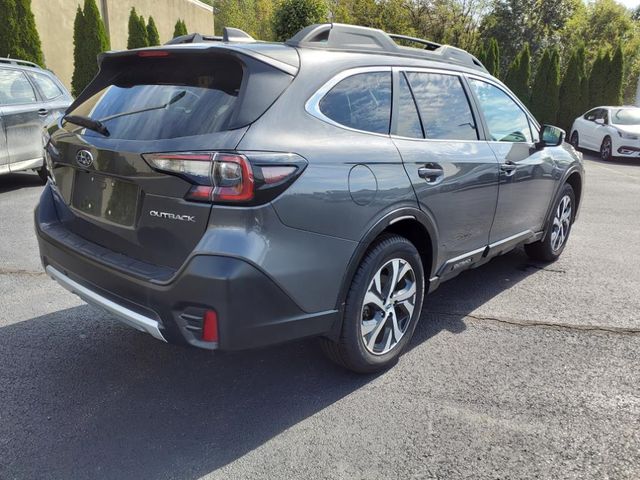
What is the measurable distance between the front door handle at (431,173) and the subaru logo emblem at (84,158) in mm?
1724

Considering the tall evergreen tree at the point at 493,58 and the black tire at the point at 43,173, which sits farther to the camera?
the tall evergreen tree at the point at 493,58

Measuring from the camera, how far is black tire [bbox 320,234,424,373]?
9.23 feet

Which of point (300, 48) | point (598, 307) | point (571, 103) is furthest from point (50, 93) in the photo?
point (571, 103)

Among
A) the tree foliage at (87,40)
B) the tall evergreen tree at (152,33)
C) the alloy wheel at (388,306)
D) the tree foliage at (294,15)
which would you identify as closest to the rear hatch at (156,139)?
the alloy wheel at (388,306)

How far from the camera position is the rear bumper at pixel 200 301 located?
228 centimetres

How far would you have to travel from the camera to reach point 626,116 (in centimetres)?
1547

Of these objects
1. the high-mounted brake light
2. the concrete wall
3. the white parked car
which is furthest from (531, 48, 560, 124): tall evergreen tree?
the high-mounted brake light

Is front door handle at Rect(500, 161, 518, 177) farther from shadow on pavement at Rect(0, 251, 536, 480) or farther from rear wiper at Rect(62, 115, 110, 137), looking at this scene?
rear wiper at Rect(62, 115, 110, 137)

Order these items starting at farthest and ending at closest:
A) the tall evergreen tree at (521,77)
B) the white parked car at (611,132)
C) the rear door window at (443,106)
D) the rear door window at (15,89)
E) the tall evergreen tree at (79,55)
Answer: the tall evergreen tree at (521,77), the tall evergreen tree at (79,55), the white parked car at (611,132), the rear door window at (15,89), the rear door window at (443,106)

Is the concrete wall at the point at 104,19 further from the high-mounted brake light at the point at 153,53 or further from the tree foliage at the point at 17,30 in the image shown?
the high-mounted brake light at the point at 153,53

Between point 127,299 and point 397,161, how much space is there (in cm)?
152

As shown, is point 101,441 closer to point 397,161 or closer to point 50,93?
point 397,161

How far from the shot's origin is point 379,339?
3.16m

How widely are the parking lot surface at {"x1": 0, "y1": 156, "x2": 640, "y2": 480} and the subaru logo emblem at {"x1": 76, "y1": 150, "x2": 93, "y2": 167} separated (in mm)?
1182
